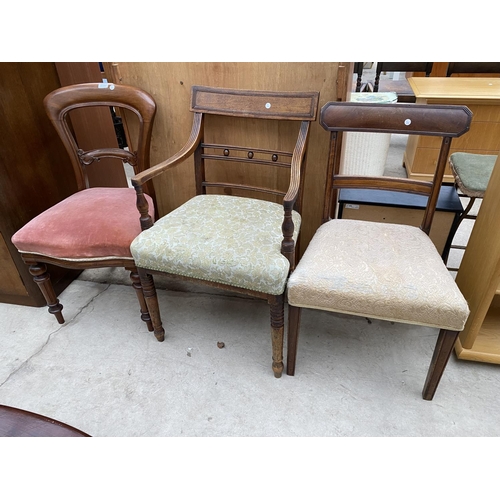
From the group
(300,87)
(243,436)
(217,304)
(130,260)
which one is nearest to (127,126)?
(130,260)

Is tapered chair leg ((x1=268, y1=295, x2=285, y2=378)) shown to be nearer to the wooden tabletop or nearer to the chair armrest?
the chair armrest

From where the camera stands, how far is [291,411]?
138 cm

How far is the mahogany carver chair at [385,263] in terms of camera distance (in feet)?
3.75

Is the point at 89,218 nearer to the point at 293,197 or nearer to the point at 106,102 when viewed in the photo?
the point at 106,102

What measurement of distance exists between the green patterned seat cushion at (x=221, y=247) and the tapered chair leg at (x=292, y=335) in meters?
0.13

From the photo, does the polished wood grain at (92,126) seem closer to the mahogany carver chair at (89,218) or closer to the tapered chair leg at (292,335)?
the mahogany carver chair at (89,218)

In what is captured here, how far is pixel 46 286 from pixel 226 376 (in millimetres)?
935

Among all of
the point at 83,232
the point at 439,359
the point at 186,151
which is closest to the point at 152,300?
the point at 83,232

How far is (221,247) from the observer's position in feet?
4.28

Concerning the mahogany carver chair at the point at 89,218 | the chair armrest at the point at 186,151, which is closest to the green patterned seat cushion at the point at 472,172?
the chair armrest at the point at 186,151

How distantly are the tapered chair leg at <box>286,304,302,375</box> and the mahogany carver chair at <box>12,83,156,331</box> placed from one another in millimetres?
686

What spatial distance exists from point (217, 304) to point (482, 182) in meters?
1.36

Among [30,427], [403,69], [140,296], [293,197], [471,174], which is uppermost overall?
[403,69]

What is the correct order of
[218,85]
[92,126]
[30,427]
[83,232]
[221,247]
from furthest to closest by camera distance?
[92,126] → [218,85] → [83,232] → [221,247] → [30,427]
